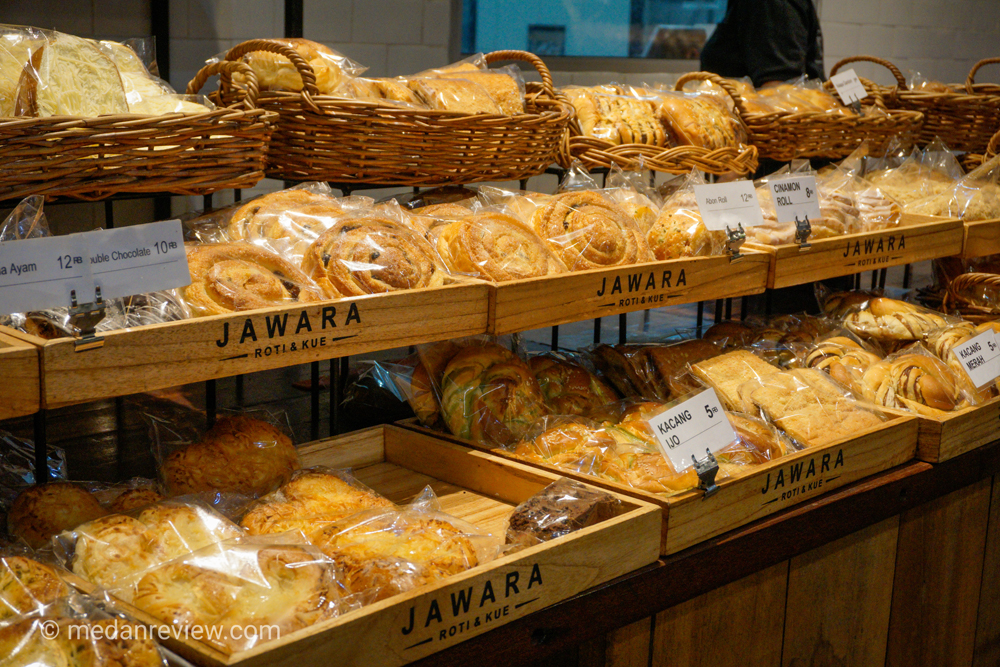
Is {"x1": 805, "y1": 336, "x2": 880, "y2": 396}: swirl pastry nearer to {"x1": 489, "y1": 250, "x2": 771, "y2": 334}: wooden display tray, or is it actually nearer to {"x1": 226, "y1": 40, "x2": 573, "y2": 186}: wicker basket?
{"x1": 489, "y1": 250, "x2": 771, "y2": 334}: wooden display tray

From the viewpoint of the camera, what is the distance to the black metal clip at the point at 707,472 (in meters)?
1.42

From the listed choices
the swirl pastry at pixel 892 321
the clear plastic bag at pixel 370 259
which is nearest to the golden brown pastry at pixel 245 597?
the clear plastic bag at pixel 370 259

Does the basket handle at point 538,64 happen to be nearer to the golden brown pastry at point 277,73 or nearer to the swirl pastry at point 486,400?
the golden brown pastry at point 277,73

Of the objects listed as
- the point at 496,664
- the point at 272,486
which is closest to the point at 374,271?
the point at 272,486

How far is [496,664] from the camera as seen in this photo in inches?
47.3

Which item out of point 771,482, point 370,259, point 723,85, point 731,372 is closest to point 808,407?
point 731,372

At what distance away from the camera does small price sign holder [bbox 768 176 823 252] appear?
6.41 feet

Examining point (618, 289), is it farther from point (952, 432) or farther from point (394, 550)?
point (952, 432)

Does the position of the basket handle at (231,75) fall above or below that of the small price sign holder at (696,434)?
above

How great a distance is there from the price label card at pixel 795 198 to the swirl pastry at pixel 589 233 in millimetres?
372

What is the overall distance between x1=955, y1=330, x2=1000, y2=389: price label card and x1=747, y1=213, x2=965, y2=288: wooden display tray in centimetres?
25

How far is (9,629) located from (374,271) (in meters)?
0.66

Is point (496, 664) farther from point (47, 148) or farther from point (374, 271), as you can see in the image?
point (47, 148)

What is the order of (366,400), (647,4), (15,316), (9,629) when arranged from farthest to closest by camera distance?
(647,4) < (366,400) < (15,316) < (9,629)
